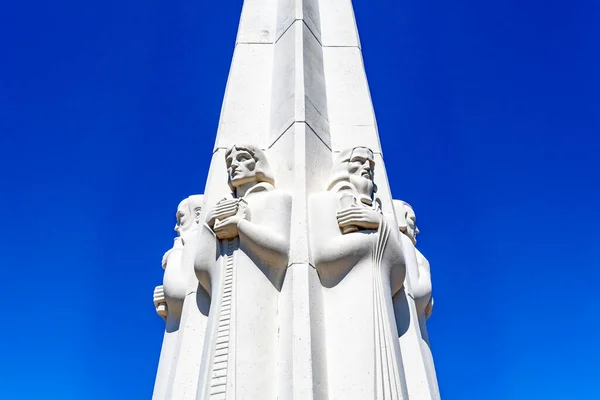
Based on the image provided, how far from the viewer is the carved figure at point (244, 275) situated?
5008 millimetres

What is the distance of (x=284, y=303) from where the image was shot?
543cm

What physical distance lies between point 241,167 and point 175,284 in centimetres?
149

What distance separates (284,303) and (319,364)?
2.14ft

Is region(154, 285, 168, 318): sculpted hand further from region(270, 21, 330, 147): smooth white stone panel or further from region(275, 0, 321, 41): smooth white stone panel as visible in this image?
region(275, 0, 321, 41): smooth white stone panel

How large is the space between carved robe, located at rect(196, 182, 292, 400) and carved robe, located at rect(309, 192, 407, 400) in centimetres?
40

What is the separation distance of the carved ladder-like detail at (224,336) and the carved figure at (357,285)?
2.59 ft

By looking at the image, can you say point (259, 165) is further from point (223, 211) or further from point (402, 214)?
point (402, 214)

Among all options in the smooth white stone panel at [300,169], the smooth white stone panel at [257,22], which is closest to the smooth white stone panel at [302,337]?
the smooth white stone panel at [300,169]

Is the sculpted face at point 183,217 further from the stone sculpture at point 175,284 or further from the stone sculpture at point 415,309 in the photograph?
the stone sculpture at point 415,309

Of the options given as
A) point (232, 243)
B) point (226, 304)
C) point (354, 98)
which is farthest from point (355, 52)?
point (226, 304)

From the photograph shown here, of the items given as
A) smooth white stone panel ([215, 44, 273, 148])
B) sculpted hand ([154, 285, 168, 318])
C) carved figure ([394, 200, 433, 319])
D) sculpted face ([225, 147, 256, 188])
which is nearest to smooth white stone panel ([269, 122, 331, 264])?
sculpted face ([225, 147, 256, 188])

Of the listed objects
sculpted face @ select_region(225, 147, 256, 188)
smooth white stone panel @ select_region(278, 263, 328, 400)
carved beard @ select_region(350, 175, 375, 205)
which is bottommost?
smooth white stone panel @ select_region(278, 263, 328, 400)

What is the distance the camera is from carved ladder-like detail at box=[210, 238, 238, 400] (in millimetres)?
4941

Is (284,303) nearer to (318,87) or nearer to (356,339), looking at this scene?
(356,339)
